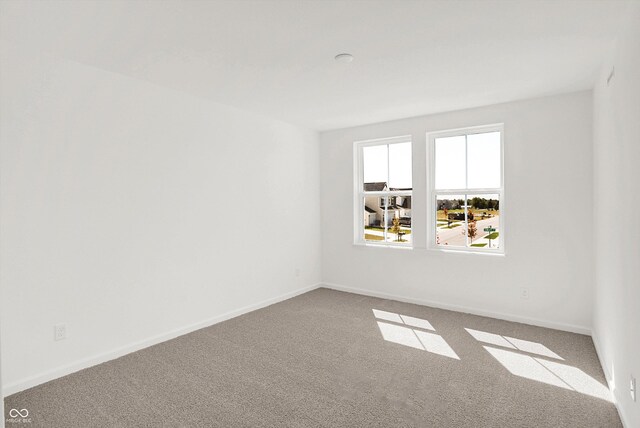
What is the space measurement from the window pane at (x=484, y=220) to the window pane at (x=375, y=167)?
123 centimetres

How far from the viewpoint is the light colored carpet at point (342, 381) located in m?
2.27

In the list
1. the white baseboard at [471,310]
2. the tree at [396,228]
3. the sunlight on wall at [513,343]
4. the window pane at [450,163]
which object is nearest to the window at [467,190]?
the window pane at [450,163]

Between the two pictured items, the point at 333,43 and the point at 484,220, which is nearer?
the point at 333,43

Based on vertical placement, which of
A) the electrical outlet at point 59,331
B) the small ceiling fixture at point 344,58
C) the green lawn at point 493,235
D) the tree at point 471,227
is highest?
the small ceiling fixture at point 344,58

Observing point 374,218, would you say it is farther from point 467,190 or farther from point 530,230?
point 530,230

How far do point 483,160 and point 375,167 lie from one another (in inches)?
58.0

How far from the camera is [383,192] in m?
5.15

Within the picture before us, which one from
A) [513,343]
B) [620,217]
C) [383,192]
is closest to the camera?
[620,217]

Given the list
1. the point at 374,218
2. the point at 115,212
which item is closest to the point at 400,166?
the point at 374,218

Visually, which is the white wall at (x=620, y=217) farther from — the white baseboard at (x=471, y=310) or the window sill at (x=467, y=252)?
the window sill at (x=467, y=252)

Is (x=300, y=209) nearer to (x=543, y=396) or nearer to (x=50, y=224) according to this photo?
(x=50, y=224)

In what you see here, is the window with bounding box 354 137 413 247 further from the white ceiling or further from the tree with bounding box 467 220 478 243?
the white ceiling

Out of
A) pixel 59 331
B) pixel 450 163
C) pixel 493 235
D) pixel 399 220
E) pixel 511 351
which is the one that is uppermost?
pixel 450 163

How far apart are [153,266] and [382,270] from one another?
2902mm
